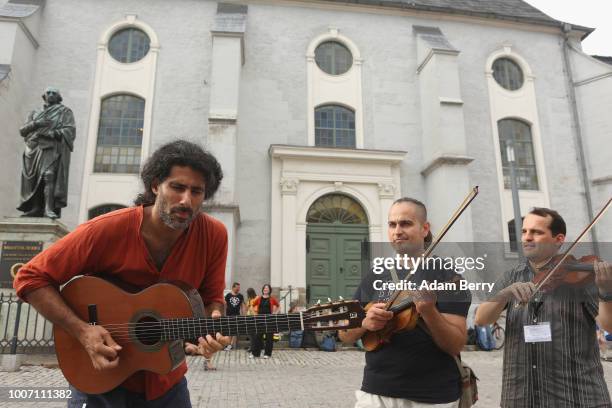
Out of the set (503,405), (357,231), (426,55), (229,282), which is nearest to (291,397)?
(503,405)

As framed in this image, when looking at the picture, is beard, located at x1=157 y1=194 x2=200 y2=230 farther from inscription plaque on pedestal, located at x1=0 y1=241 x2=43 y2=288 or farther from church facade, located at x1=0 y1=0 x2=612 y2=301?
church facade, located at x1=0 y1=0 x2=612 y2=301

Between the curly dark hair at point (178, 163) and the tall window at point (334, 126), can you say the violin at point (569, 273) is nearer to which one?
the curly dark hair at point (178, 163)

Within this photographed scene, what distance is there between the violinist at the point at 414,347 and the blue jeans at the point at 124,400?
0.89 meters

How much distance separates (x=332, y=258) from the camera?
1638 cm

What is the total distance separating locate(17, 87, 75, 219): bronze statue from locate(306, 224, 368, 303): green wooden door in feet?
28.5

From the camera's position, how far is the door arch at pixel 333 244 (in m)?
16.0

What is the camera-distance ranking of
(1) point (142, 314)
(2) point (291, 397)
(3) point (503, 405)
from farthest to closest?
(2) point (291, 397) → (3) point (503, 405) → (1) point (142, 314)

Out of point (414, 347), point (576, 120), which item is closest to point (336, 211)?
point (576, 120)

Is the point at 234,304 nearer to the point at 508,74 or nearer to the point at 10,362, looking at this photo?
the point at 10,362

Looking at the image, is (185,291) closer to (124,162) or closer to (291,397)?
(291,397)

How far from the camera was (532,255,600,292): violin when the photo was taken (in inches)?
84.5

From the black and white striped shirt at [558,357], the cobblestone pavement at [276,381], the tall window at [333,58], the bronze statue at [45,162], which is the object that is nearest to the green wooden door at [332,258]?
the cobblestone pavement at [276,381]

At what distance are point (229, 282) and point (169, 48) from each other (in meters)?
9.47

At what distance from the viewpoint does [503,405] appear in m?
2.64
